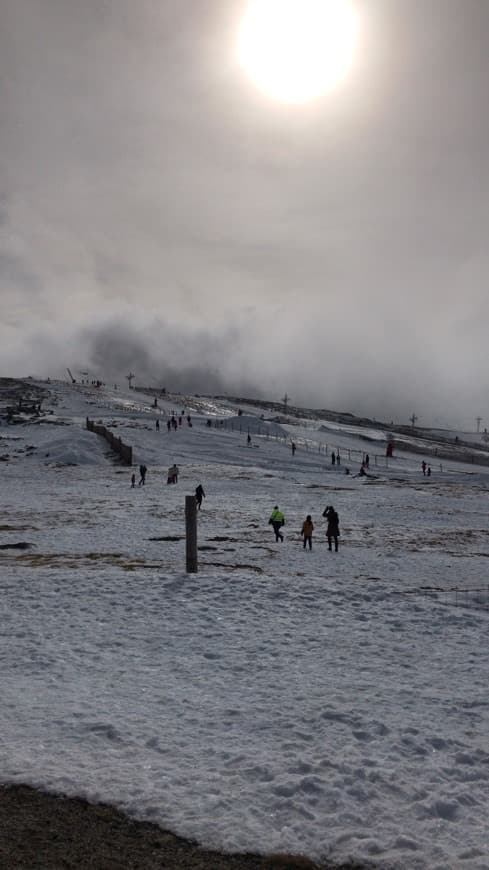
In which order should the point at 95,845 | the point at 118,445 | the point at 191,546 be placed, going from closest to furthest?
the point at 95,845 → the point at 191,546 → the point at 118,445

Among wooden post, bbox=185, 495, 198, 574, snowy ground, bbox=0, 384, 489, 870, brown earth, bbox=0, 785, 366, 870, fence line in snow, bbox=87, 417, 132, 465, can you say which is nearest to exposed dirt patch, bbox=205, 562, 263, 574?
snowy ground, bbox=0, 384, 489, 870

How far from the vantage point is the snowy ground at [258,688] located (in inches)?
222

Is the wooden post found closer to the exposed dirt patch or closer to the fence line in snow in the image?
the exposed dirt patch

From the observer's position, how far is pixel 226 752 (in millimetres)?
6633

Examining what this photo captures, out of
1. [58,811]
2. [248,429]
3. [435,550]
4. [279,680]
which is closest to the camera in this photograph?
[58,811]

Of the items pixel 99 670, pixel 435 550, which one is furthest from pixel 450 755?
pixel 435 550

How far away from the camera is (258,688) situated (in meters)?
8.34

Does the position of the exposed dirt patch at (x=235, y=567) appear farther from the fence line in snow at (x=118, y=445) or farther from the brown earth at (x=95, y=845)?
the fence line in snow at (x=118, y=445)

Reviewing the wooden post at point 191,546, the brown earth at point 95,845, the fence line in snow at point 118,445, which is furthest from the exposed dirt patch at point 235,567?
the fence line in snow at point 118,445

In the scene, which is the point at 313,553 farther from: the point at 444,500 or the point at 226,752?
the point at 444,500

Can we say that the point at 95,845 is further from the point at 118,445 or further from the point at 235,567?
the point at 118,445

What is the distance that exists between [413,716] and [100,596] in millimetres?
6977

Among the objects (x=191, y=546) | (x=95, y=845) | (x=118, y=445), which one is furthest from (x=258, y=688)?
(x=118, y=445)

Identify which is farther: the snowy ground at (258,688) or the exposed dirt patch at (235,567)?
the exposed dirt patch at (235,567)
